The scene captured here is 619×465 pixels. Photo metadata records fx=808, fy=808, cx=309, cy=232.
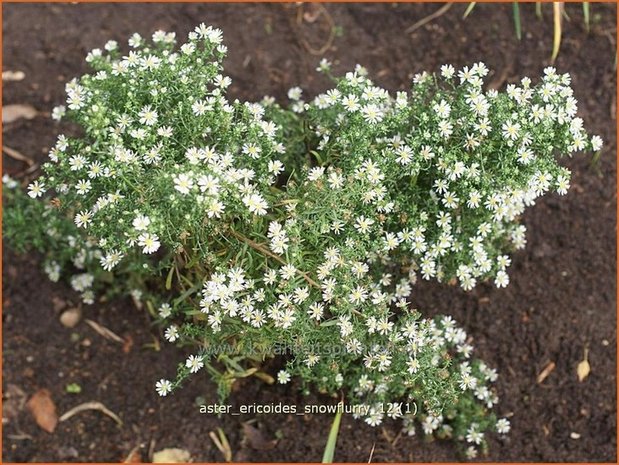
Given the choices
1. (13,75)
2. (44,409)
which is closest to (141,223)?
(44,409)

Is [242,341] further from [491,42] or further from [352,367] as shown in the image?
[491,42]

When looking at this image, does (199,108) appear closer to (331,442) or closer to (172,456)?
(331,442)

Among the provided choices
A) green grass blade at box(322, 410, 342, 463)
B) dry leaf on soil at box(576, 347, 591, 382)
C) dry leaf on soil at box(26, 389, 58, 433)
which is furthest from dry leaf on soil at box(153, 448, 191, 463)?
dry leaf on soil at box(576, 347, 591, 382)

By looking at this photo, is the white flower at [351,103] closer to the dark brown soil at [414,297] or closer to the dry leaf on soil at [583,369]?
the dark brown soil at [414,297]

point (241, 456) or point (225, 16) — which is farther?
point (225, 16)

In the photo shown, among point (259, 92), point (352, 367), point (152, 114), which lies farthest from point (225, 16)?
point (352, 367)

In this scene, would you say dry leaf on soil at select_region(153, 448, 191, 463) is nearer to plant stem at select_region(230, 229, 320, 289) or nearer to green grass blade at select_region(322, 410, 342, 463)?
green grass blade at select_region(322, 410, 342, 463)
